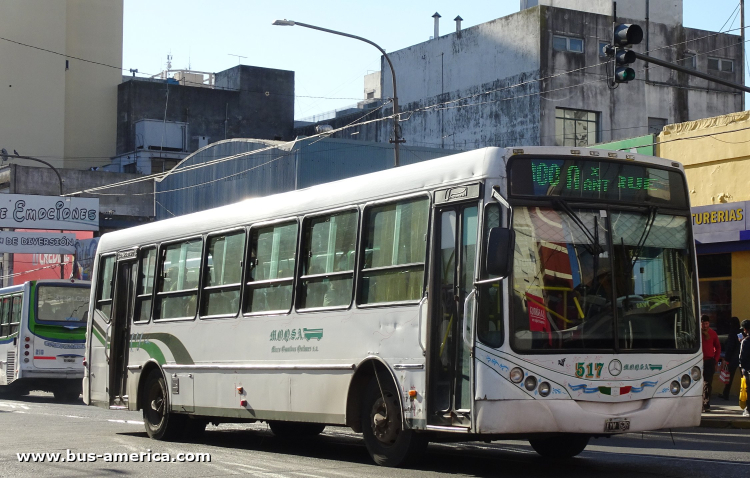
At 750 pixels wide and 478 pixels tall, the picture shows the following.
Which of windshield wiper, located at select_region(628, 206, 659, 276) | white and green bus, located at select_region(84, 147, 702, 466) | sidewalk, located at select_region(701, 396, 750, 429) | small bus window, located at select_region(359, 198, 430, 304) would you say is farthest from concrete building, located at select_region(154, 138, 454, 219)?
windshield wiper, located at select_region(628, 206, 659, 276)

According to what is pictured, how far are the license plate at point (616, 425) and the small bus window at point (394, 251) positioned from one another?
2.07 metres

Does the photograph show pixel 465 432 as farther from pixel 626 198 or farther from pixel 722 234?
pixel 722 234

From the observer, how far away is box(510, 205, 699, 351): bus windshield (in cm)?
944

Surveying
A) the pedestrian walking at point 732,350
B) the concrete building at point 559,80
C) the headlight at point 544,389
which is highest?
the concrete building at point 559,80

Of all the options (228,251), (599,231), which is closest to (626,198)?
(599,231)

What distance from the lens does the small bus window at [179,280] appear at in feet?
46.8

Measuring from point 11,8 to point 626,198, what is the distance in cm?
5955

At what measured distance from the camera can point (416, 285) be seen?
10320 millimetres

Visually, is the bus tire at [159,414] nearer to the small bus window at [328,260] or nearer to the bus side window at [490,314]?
the small bus window at [328,260]

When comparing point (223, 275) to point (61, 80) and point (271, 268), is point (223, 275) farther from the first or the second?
point (61, 80)

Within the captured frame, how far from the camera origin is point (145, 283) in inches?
614

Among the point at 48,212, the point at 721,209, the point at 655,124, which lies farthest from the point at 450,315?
the point at 655,124

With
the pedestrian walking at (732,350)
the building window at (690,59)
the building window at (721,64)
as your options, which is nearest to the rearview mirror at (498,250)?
the pedestrian walking at (732,350)

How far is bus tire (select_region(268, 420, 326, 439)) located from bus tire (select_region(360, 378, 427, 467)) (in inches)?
155
